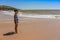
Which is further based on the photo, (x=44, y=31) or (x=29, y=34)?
(x=44, y=31)

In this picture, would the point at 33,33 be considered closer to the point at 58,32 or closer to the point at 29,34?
the point at 29,34

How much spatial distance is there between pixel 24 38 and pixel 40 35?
594 millimetres

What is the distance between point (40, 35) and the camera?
5.63m

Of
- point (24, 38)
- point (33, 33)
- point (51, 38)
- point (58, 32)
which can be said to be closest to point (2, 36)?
point (24, 38)

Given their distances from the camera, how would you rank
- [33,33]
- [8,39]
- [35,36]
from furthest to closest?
1. [33,33]
2. [35,36]
3. [8,39]

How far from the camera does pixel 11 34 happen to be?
221 inches

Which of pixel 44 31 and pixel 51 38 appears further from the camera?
pixel 44 31

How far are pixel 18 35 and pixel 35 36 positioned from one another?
0.50 meters

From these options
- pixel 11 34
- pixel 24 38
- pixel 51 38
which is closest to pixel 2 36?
pixel 11 34

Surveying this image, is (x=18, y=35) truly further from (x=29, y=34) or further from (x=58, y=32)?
(x=58, y=32)

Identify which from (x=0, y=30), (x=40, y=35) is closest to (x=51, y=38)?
(x=40, y=35)

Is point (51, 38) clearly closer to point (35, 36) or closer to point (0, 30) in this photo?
point (35, 36)

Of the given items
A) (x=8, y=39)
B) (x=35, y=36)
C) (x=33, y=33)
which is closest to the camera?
(x=8, y=39)

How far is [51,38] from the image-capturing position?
5312mm
